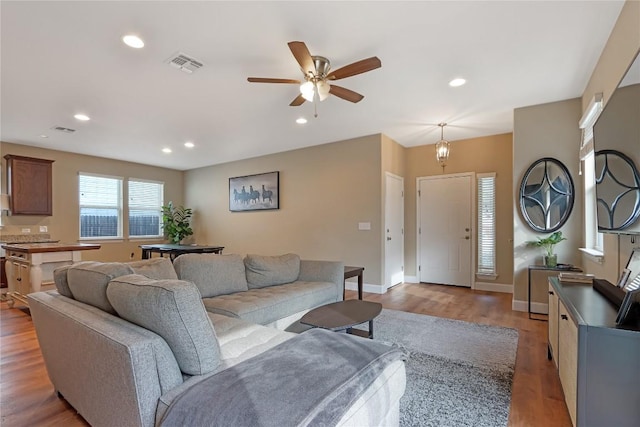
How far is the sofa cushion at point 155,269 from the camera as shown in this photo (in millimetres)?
2375

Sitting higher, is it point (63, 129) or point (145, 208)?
point (63, 129)

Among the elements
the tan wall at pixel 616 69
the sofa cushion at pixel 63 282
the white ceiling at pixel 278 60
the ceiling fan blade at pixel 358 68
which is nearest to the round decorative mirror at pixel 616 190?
the tan wall at pixel 616 69

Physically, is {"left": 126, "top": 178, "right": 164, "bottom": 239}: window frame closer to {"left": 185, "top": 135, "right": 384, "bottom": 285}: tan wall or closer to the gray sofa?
{"left": 185, "top": 135, "right": 384, "bottom": 285}: tan wall

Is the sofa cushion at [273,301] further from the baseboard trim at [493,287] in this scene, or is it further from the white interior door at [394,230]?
the baseboard trim at [493,287]

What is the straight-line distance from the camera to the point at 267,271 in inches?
127

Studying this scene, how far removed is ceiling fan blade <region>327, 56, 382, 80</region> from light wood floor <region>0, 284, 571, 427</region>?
247 centimetres

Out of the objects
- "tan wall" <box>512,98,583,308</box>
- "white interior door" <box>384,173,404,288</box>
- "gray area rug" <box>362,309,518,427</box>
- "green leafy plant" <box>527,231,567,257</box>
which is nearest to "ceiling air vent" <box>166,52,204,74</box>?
"gray area rug" <box>362,309,518,427</box>

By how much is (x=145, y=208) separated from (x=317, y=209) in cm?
440

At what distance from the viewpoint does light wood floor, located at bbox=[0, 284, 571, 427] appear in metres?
1.84

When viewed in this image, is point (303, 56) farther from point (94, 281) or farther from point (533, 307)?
point (533, 307)

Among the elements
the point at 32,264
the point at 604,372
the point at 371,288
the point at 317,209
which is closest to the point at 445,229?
the point at 371,288

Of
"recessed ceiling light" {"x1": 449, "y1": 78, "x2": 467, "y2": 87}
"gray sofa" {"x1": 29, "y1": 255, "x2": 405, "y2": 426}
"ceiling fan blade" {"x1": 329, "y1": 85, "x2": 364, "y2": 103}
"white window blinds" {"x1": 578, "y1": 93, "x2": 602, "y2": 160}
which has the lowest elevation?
"gray sofa" {"x1": 29, "y1": 255, "x2": 405, "y2": 426}

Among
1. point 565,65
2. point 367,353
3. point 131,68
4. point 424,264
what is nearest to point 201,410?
point 367,353

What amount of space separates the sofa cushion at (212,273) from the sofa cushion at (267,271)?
92 mm
